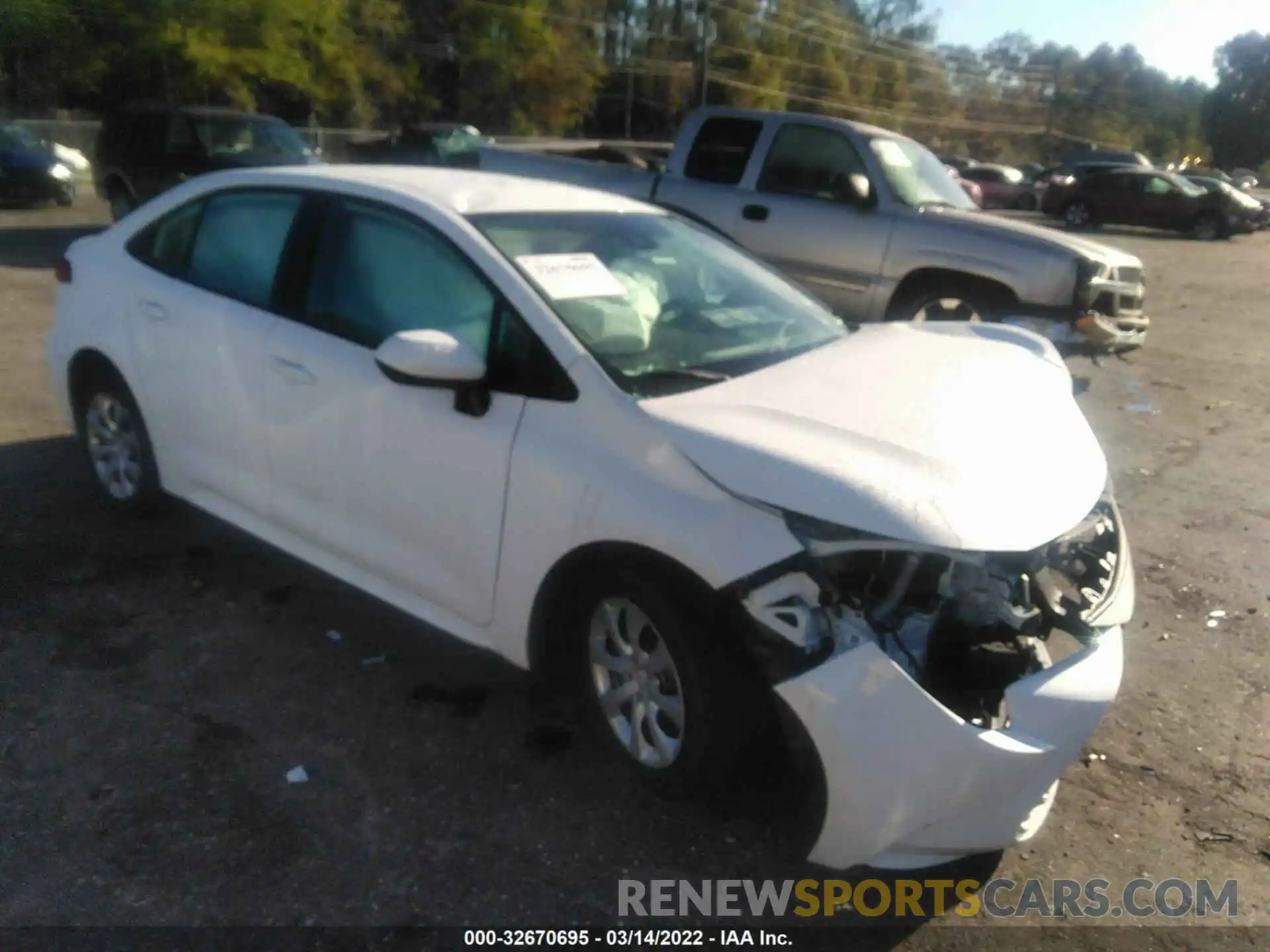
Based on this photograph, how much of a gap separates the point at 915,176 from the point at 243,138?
929cm

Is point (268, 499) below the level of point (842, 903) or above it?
above

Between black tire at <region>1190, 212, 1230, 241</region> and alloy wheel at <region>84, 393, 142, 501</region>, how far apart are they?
28.1m

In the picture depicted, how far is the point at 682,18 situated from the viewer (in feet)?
196

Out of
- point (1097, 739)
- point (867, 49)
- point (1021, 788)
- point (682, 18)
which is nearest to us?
point (1021, 788)

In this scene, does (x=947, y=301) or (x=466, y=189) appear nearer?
(x=466, y=189)

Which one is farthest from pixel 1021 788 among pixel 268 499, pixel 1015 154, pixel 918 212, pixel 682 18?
pixel 1015 154

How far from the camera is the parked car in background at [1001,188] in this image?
120ft

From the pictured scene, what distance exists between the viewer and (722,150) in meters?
9.16

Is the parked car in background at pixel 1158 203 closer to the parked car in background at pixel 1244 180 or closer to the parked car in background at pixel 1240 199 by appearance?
the parked car in background at pixel 1240 199

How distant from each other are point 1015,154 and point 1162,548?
9214cm

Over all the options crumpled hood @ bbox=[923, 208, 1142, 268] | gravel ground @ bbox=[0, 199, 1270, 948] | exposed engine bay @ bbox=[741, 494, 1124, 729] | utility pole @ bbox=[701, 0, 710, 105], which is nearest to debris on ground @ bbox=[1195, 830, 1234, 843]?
gravel ground @ bbox=[0, 199, 1270, 948]

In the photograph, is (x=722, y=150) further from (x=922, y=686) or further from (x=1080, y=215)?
(x=1080, y=215)

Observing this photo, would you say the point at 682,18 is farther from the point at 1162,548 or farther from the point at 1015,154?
the point at 1162,548

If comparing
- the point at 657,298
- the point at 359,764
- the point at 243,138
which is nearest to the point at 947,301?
the point at 657,298
